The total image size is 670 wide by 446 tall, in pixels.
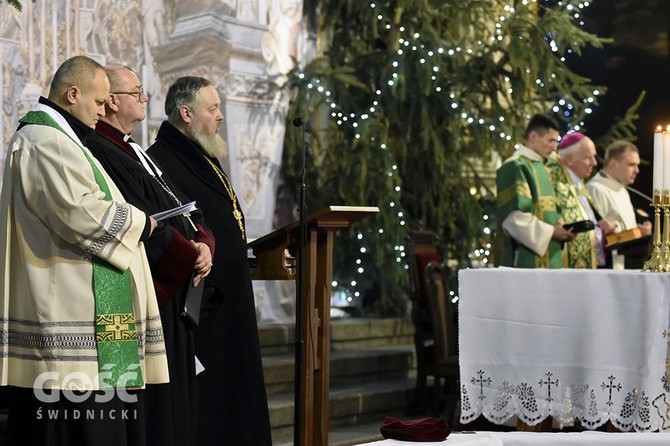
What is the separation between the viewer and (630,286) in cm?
571

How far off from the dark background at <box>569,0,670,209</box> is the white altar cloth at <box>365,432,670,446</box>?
871cm

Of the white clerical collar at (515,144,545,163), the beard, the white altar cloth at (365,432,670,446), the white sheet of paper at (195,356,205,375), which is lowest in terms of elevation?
the white sheet of paper at (195,356,205,375)

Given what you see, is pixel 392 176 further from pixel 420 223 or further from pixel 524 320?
pixel 524 320

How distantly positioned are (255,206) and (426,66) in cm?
169

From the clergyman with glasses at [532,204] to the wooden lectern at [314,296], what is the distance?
2280 millimetres

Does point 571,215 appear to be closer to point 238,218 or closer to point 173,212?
point 238,218

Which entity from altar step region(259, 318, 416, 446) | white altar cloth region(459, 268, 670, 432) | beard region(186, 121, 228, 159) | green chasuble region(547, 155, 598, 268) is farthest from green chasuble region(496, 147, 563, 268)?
beard region(186, 121, 228, 159)

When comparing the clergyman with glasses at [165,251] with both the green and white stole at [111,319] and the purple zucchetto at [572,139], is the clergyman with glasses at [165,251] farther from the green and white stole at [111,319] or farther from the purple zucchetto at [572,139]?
the purple zucchetto at [572,139]

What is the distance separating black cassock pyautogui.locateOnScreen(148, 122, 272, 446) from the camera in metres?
5.09

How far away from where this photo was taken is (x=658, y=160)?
5883 mm

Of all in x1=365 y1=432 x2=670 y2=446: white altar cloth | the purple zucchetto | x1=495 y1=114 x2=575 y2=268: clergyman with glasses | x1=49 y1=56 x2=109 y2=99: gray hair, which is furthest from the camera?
the purple zucchetto

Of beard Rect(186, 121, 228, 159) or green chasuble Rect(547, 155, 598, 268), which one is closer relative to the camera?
beard Rect(186, 121, 228, 159)

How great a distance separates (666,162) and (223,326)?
93.8 inches

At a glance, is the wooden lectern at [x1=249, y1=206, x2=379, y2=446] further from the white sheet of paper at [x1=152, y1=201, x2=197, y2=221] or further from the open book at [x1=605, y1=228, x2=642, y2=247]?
the open book at [x1=605, y1=228, x2=642, y2=247]
